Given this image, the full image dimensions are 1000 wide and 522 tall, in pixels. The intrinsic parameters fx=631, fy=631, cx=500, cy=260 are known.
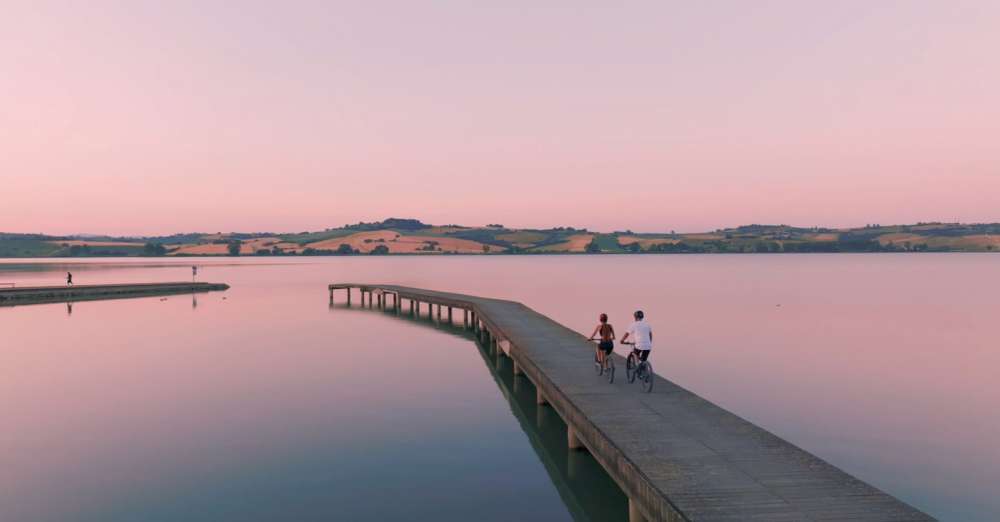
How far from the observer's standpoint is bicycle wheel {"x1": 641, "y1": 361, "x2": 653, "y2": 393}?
1959cm

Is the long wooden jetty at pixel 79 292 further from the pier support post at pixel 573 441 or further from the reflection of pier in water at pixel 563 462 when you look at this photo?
the pier support post at pixel 573 441

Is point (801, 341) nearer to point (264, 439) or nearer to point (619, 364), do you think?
point (619, 364)

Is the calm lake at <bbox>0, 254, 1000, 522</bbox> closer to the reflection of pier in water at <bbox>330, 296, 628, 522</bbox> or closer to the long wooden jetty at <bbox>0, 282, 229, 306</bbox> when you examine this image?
the reflection of pier in water at <bbox>330, 296, 628, 522</bbox>

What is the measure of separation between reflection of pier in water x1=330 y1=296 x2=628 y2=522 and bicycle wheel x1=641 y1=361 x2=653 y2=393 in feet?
9.11

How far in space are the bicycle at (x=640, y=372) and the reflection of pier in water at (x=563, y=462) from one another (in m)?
2.89

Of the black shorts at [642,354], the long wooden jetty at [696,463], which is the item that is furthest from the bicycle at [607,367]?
the black shorts at [642,354]

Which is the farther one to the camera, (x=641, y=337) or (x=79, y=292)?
(x=79, y=292)

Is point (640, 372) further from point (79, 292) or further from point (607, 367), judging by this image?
point (79, 292)

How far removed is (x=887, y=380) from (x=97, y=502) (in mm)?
33748

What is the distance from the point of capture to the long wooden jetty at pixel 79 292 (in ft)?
219

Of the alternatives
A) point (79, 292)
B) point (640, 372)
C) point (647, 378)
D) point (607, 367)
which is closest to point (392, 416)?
point (607, 367)

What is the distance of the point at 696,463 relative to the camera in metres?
12.7

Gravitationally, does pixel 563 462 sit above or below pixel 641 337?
Result: below

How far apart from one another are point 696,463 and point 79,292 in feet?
261
